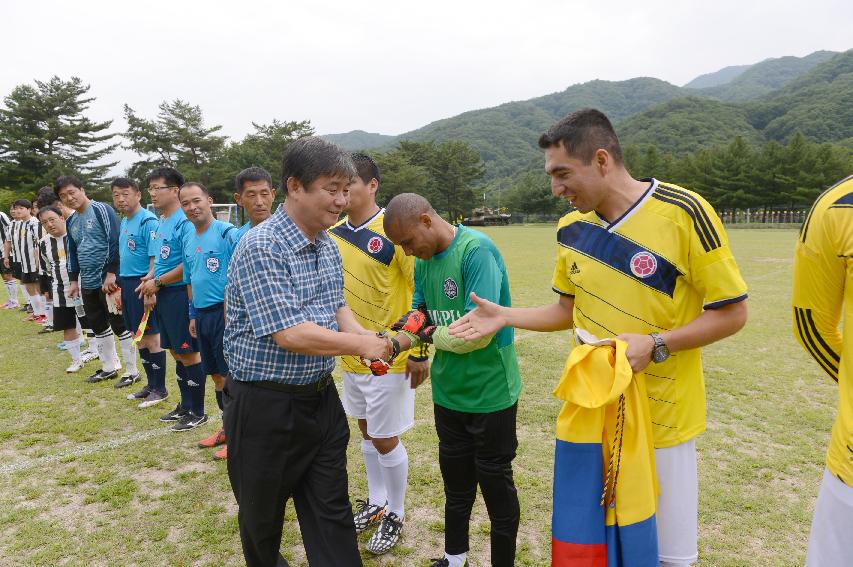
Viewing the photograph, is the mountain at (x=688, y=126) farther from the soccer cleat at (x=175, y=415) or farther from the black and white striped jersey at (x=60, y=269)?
the soccer cleat at (x=175, y=415)

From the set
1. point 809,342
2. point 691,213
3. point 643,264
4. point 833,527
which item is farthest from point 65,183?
point 833,527

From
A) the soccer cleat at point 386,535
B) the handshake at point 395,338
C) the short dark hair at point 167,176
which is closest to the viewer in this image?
the handshake at point 395,338

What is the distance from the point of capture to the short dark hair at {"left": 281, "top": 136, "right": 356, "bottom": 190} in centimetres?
237

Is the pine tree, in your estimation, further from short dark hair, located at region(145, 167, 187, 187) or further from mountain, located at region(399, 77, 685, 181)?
mountain, located at region(399, 77, 685, 181)

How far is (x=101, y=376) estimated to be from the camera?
7316 mm

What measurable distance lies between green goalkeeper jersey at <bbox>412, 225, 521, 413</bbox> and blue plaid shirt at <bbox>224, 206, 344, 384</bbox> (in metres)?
0.71

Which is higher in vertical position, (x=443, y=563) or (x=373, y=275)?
(x=373, y=275)

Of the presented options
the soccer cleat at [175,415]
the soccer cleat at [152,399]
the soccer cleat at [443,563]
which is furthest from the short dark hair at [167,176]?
the soccer cleat at [443,563]

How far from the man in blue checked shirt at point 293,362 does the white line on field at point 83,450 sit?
3465 millimetres

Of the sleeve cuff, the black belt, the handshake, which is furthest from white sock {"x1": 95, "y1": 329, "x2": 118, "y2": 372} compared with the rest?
the sleeve cuff

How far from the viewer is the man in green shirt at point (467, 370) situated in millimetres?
2867

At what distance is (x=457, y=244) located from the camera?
9.68ft

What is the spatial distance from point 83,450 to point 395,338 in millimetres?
4254

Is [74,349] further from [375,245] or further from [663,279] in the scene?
[663,279]
